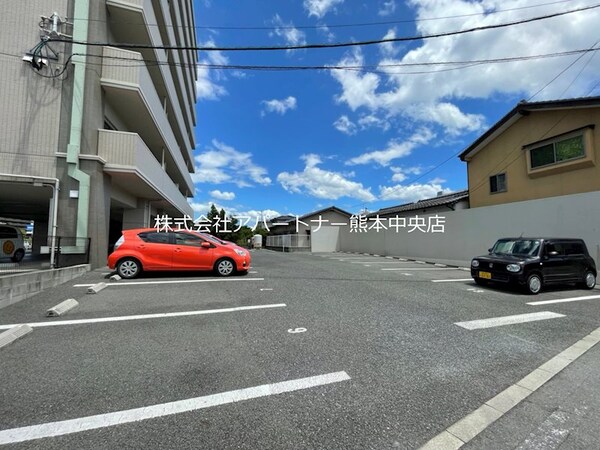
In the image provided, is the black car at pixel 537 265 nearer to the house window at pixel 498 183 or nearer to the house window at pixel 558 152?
the house window at pixel 558 152

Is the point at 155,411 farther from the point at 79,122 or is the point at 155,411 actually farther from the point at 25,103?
the point at 25,103

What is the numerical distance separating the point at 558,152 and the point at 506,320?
37.6ft

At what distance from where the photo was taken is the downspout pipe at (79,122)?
29.8 ft

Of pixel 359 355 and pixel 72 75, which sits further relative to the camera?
pixel 72 75

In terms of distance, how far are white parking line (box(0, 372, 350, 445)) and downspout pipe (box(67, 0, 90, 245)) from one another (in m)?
8.38

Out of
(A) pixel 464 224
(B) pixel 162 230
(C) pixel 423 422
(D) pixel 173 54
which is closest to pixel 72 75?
(B) pixel 162 230

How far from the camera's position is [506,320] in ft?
16.8

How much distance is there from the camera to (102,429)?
2174 mm

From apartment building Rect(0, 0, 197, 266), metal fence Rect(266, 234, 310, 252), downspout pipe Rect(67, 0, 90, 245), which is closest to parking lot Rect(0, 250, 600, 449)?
downspout pipe Rect(67, 0, 90, 245)

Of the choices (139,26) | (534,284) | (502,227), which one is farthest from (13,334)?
(502,227)

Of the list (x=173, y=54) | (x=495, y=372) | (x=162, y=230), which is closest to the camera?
(x=495, y=372)

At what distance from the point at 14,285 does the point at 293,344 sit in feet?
18.4

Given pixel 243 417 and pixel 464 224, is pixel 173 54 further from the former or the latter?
pixel 243 417

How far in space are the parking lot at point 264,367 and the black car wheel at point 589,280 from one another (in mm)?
2985
